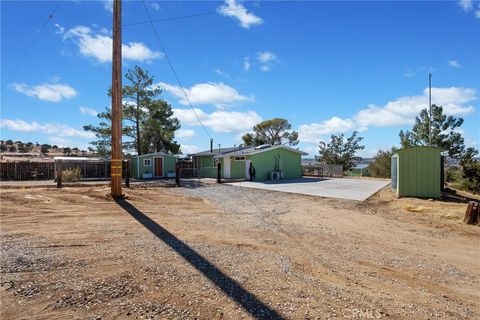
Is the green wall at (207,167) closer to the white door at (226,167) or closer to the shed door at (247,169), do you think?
the white door at (226,167)

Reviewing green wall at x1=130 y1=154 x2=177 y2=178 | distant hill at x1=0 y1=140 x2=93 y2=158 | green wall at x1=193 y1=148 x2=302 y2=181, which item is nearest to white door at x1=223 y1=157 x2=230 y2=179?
green wall at x1=193 y1=148 x2=302 y2=181

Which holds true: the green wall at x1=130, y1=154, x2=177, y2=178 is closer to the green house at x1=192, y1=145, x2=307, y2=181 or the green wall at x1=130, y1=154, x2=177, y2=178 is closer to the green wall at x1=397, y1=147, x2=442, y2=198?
the green house at x1=192, y1=145, x2=307, y2=181

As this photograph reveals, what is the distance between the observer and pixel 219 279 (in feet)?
14.1

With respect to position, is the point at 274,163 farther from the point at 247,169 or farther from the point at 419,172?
the point at 419,172

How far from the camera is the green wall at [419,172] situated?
13065 millimetres

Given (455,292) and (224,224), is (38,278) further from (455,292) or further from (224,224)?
(455,292)

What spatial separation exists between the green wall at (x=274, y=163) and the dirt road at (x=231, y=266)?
58.4 feet

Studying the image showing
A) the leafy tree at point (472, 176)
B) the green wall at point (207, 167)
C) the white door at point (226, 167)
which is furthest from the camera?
the green wall at point (207, 167)

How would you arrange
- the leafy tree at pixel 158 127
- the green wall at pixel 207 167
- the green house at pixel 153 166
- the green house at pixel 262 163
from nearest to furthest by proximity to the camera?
the green house at pixel 262 163
the green house at pixel 153 166
the green wall at pixel 207 167
the leafy tree at pixel 158 127

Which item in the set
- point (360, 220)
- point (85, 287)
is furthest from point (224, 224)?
point (85, 287)

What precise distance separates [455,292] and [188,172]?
98.1ft

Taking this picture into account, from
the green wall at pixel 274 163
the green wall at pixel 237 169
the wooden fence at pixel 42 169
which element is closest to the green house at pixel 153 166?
the wooden fence at pixel 42 169

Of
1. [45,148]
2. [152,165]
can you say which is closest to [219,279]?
[152,165]

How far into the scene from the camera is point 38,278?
13.6 ft
